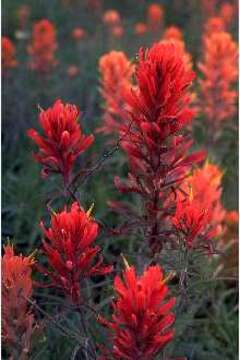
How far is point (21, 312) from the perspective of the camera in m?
1.61

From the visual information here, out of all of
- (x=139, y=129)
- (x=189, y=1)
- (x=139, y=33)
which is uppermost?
(x=189, y=1)

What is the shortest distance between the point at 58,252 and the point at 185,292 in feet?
1.38

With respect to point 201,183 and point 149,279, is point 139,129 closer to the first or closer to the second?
point 149,279

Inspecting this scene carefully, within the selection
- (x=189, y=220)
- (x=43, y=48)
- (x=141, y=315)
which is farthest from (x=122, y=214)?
(x=43, y=48)

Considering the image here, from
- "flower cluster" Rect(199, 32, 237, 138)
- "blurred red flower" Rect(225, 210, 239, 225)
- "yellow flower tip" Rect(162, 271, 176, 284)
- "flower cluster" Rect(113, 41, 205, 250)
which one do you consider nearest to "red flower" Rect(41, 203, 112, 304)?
"yellow flower tip" Rect(162, 271, 176, 284)

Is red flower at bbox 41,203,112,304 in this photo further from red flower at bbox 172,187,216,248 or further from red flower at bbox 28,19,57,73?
red flower at bbox 28,19,57,73

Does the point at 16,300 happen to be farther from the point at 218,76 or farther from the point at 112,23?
the point at 112,23

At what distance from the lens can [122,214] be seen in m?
1.91

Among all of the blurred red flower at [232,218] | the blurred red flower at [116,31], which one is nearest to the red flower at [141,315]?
the blurred red flower at [232,218]

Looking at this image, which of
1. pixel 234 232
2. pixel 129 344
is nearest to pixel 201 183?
pixel 234 232

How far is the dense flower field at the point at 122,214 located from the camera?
156 centimetres

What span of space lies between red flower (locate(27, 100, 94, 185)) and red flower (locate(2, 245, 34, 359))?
0.90 ft

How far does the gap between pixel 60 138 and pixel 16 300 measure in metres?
0.41

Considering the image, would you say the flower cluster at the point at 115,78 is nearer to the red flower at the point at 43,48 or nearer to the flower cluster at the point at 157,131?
the red flower at the point at 43,48
